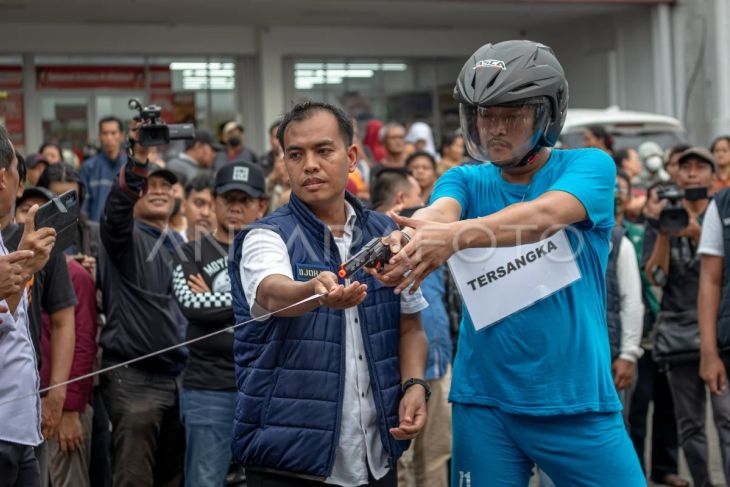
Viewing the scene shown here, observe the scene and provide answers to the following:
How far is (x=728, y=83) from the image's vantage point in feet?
65.1

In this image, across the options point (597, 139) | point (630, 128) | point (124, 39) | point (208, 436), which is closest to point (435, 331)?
point (208, 436)

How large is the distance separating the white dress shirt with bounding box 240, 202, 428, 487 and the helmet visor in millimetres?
625

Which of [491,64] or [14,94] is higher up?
[14,94]

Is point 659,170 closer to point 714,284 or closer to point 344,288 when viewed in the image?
point 714,284

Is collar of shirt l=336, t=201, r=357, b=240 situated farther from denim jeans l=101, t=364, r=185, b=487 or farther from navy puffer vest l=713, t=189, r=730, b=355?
navy puffer vest l=713, t=189, r=730, b=355

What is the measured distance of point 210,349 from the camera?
590 cm

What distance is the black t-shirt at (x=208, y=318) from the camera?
19.1 ft

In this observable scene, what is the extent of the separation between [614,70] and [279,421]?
1944 centimetres

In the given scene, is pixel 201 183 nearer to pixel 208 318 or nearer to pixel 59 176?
pixel 59 176

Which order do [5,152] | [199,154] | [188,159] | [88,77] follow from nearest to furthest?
1. [5,152]
2. [188,159]
3. [199,154]
4. [88,77]

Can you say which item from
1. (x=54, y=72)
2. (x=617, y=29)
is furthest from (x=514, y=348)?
(x=617, y=29)

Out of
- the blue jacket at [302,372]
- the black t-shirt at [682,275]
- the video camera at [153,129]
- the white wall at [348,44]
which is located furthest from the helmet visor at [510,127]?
the white wall at [348,44]

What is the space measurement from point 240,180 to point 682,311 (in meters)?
3.06

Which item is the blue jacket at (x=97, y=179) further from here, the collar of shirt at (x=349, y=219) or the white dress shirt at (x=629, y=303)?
the collar of shirt at (x=349, y=219)
